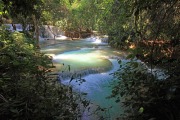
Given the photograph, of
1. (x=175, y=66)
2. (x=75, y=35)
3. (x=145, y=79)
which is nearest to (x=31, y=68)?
(x=145, y=79)

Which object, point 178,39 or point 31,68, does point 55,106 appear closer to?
point 31,68

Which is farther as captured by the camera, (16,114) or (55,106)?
(55,106)

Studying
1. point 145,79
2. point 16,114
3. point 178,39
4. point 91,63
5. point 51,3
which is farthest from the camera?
point 51,3

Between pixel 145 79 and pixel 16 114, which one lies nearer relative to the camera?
pixel 16 114

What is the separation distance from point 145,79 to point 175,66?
568 mm

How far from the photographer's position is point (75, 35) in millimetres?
27516

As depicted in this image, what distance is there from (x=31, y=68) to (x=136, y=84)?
7.16 feet

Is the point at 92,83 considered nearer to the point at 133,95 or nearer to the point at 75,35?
the point at 133,95

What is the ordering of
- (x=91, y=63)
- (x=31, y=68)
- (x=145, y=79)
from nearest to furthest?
(x=145, y=79) → (x=31, y=68) → (x=91, y=63)

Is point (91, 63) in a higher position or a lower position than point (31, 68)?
lower

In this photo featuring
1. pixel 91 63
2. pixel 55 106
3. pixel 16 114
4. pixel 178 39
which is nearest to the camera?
pixel 16 114

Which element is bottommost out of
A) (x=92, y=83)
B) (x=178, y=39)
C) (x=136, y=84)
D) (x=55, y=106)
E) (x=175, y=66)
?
(x=92, y=83)

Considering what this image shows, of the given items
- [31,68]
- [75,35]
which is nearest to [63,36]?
[75,35]

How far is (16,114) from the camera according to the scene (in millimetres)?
2854
